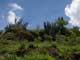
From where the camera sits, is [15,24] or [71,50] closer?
[71,50]

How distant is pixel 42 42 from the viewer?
3089 centimetres

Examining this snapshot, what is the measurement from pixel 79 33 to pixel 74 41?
6.91 meters

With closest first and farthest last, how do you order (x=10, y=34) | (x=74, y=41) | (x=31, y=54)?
(x=31, y=54)
(x=74, y=41)
(x=10, y=34)

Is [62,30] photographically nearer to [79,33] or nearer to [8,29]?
[79,33]

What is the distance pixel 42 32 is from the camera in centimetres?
3584

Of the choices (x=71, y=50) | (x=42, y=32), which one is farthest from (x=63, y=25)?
(x=71, y=50)

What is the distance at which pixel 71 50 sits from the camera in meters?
24.3

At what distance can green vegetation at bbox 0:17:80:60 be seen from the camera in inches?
871

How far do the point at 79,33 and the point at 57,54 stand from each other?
50.7ft

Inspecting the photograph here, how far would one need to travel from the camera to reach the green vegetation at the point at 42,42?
2211 cm

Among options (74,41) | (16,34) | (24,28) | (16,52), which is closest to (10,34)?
(16,34)

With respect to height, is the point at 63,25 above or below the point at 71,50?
above

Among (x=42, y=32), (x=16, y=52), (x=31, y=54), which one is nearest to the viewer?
(x=31, y=54)

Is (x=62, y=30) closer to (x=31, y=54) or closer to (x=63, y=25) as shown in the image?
(x=63, y=25)
